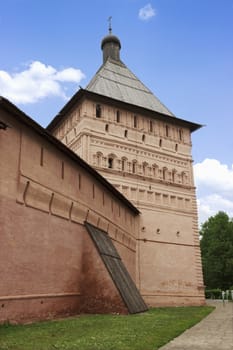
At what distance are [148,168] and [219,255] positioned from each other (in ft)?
69.8

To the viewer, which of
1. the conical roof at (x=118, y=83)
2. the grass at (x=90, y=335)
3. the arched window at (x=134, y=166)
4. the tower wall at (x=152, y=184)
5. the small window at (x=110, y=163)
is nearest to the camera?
the grass at (x=90, y=335)

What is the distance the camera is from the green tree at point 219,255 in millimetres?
40719

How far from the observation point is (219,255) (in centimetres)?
4144

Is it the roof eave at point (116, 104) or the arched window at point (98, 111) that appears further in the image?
the arched window at point (98, 111)

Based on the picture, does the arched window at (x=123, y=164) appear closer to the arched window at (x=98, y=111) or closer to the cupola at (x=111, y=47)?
the arched window at (x=98, y=111)

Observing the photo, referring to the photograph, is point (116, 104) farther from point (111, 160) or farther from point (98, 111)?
point (111, 160)

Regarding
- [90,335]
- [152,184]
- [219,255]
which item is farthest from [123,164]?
[219,255]

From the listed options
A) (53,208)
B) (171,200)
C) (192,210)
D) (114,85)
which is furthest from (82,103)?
(53,208)

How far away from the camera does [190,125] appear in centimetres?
2758

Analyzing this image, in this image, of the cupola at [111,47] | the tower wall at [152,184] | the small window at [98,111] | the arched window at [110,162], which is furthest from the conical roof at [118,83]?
the arched window at [110,162]

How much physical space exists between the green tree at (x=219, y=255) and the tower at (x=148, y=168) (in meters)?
17.4

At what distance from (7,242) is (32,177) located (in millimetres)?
2223

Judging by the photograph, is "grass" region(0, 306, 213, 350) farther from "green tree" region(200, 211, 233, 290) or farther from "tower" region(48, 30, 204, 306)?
"green tree" region(200, 211, 233, 290)

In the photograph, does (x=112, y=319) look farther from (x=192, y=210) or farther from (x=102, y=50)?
(x=102, y=50)
